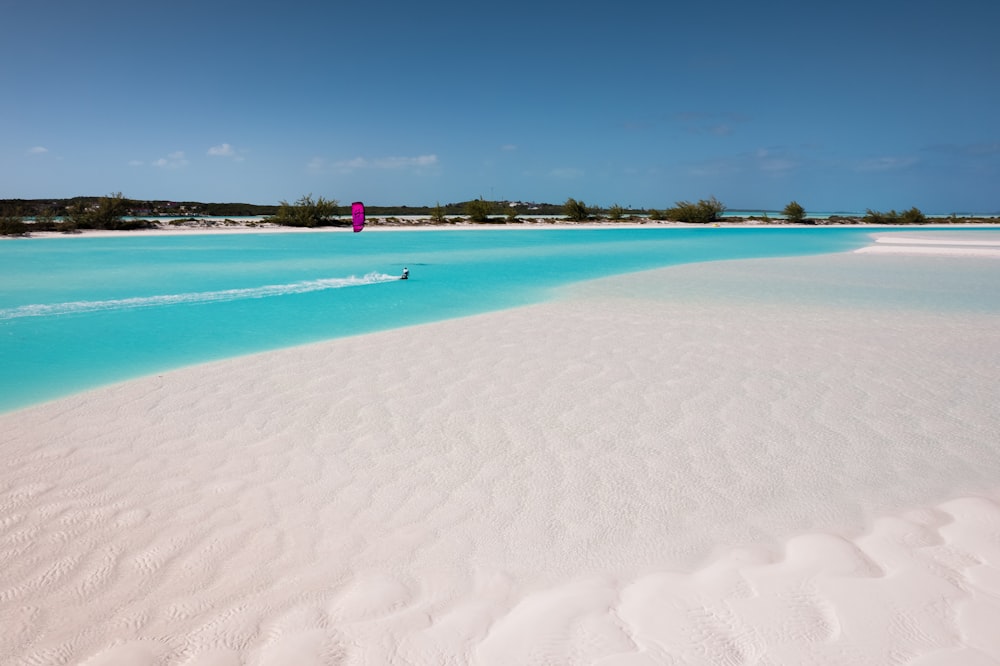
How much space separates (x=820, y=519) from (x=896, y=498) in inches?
15.1

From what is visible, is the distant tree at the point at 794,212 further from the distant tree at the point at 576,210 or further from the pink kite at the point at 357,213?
the pink kite at the point at 357,213

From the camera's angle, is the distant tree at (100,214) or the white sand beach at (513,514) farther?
the distant tree at (100,214)

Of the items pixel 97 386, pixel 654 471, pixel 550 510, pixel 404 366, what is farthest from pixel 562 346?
pixel 97 386

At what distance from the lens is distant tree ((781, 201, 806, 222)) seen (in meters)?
39.1

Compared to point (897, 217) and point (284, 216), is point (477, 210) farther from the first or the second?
point (897, 217)

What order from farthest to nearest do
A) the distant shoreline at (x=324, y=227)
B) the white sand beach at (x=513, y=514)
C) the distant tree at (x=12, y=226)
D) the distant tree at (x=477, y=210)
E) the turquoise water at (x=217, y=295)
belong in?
the distant tree at (x=477, y=210) → the distant shoreline at (x=324, y=227) → the distant tree at (x=12, y=226) → the turquoise water at (x=217, y=295) → the white sand beach at (x=513, y=514)

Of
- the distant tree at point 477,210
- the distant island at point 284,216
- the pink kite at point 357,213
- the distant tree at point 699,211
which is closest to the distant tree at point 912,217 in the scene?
the distant island at point 284,216

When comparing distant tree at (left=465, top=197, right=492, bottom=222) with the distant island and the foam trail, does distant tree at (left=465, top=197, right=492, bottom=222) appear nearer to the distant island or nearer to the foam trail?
the distant island

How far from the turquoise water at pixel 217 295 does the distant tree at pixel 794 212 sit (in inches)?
1032

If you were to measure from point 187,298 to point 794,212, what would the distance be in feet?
132

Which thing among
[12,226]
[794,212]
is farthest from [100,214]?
[794,212]

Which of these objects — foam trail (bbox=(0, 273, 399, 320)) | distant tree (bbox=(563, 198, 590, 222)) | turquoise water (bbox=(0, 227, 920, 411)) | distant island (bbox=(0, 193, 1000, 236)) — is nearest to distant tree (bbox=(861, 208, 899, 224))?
distant island (bbox=(0, 193, 1000, 236))

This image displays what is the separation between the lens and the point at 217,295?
341 inches

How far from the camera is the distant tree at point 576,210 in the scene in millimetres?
38375
